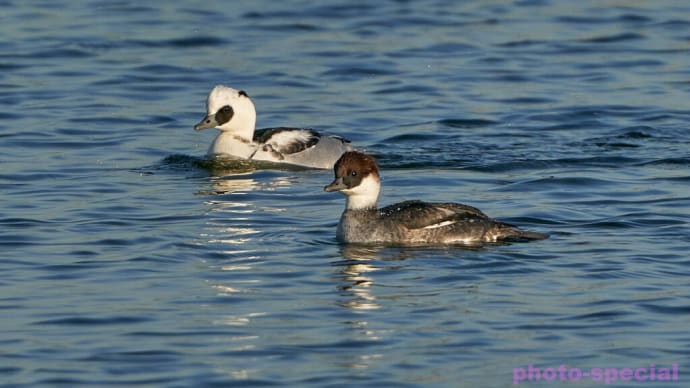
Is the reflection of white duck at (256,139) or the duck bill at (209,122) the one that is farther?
the duck bill at (209,122)

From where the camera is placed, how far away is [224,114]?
1942cm

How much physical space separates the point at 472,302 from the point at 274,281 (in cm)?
172

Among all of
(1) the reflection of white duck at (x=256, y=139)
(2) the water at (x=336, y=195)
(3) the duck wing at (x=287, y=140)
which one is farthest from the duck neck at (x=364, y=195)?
(3) the duck wing at (x=287, y=140)

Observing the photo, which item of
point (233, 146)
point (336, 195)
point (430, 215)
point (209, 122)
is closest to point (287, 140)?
point (233, 146)

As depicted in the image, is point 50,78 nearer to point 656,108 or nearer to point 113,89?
point 113,89

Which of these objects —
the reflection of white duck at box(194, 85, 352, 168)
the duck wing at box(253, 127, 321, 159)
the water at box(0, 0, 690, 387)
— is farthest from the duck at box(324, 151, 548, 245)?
the duck wing at box(253, 127, 321, 159)

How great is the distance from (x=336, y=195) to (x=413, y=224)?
3.01 metres

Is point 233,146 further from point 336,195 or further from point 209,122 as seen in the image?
point 336,195

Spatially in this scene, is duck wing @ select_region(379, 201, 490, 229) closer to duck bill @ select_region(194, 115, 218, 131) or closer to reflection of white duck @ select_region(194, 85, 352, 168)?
reflection of white duck @ select_region(194, 85, 352, 168)

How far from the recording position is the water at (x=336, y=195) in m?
11.1

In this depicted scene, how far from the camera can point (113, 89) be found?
2388 cm

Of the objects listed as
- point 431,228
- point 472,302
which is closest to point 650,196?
point 431,228

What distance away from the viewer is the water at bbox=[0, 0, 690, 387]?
36.3 ft

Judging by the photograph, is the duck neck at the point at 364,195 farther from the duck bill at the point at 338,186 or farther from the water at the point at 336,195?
the water at the point at 336,195
